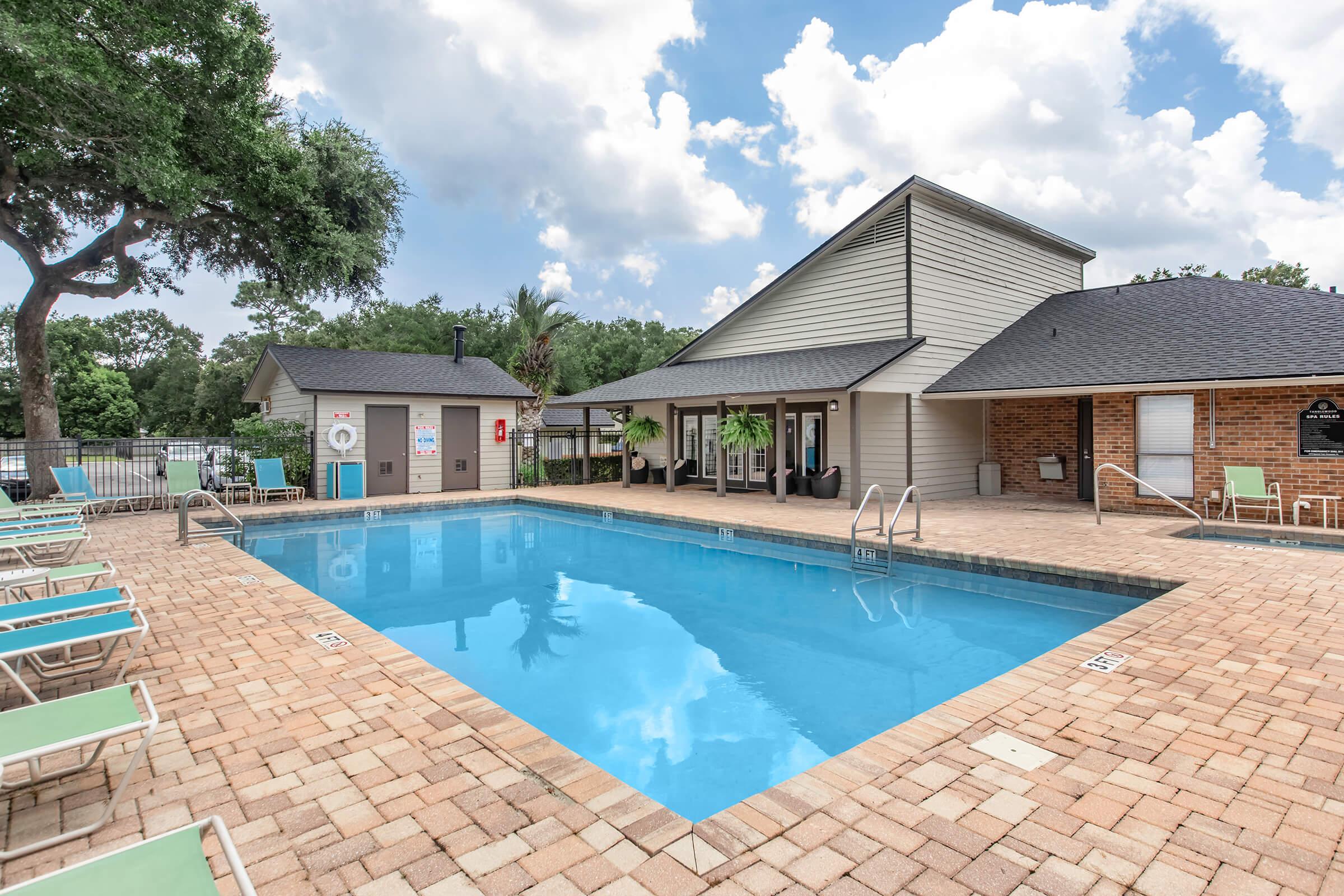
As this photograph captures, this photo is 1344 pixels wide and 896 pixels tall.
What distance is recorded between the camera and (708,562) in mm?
9242

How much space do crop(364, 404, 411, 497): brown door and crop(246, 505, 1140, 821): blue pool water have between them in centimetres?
422

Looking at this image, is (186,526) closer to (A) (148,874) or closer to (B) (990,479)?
(A) (148,874)

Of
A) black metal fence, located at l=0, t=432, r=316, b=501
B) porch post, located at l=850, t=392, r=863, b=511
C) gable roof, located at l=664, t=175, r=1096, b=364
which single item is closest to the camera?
porch post, located at l=850, t=392, r=863, b=511

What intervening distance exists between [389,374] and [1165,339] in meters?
15.7

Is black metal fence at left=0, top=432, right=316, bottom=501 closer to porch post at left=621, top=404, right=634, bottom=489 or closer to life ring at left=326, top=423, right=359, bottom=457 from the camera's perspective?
life ring at left=326, top=423, right=359, bottom=457

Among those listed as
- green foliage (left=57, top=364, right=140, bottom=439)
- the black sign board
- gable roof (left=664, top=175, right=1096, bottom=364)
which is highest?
gable roof (left=664, top=175, right=1096, bottom=364)

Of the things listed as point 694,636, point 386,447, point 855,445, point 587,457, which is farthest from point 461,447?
point 694,636

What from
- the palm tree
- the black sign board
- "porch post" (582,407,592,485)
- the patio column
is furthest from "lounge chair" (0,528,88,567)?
the black sign board

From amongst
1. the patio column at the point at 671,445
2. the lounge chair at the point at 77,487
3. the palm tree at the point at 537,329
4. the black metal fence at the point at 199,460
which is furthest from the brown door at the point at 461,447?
the lounge chair at the point at 77,487

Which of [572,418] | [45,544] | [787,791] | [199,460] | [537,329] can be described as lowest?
[787,791]

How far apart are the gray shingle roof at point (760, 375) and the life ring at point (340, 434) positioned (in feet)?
14.7

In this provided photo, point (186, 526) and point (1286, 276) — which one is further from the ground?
point (1286, 276)

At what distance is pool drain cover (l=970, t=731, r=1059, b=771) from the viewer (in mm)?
2883

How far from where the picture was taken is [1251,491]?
31.0 feet
